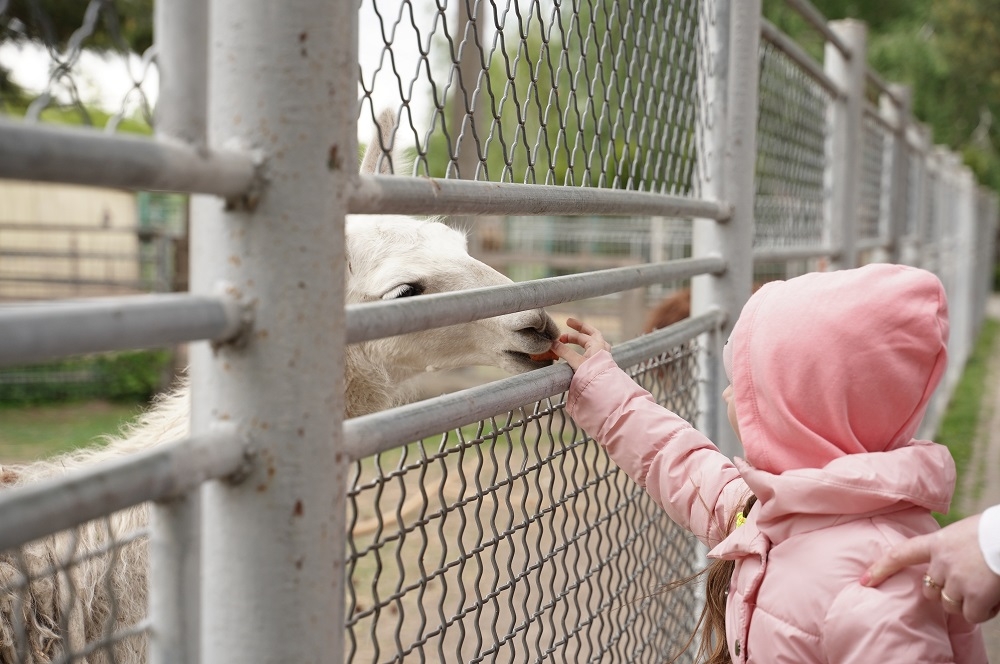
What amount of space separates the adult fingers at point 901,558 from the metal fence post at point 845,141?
3.54 meters

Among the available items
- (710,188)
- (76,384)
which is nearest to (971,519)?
(710,188)

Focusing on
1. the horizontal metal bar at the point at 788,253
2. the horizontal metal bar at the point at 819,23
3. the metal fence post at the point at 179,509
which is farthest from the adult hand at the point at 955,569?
the horizontal metal bar at the point at 819,23

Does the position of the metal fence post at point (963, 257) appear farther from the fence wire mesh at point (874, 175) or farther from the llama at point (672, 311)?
the llama at point (672, 311)

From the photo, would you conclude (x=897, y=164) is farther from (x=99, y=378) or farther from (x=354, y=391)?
(x=99, y=378)

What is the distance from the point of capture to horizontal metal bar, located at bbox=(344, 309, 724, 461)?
3.96 ft

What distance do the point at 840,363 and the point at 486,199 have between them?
2.02 ft

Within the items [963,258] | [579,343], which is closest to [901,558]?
[579,343]

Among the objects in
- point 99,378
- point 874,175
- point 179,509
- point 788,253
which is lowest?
point 99,378

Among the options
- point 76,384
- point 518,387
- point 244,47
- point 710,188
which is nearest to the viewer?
point 244,47

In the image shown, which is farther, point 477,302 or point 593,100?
point 593,100

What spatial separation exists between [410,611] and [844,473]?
2950 mm

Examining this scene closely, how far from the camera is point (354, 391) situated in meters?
2.37

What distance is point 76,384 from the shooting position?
12.0 meters

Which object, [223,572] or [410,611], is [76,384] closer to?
[410,611]
